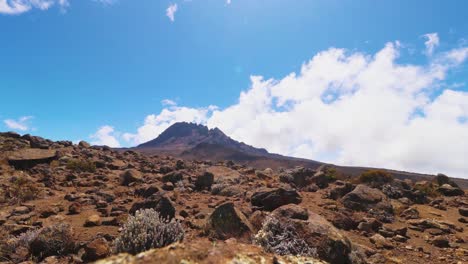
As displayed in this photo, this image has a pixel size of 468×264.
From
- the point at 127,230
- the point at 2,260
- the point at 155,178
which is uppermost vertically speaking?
the point at 155,178

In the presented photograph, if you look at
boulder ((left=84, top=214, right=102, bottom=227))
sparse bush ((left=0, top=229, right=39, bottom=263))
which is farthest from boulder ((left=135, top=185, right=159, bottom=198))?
sparse bush ((left=0, top=229, right=39, bottom=263))

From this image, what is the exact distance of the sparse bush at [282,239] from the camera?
23.1ft

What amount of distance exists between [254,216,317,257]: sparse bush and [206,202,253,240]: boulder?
791mm

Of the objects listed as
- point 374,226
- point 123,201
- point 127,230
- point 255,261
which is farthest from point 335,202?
point 255,261

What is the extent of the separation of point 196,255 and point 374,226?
969 centimetres

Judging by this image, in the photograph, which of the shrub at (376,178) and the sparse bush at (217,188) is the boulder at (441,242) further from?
the shrub at (376,178)

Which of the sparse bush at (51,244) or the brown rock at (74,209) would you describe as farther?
the brown rock at (74,209)

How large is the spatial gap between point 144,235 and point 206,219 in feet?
11.8

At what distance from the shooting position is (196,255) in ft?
12.1

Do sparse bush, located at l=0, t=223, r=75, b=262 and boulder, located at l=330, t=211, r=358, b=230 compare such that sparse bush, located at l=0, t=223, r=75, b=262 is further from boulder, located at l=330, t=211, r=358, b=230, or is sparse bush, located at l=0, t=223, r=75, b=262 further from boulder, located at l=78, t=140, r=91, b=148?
boulder, located at l=78, t=140, r=91, b=148

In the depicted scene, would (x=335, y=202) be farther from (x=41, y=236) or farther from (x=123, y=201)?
(x=41, y=236)

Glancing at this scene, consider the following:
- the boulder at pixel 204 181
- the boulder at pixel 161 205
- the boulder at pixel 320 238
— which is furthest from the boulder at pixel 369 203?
the boulder at pixel 161 205

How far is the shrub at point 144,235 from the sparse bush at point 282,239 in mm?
1931

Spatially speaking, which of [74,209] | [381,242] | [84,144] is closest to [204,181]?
[74,209]
